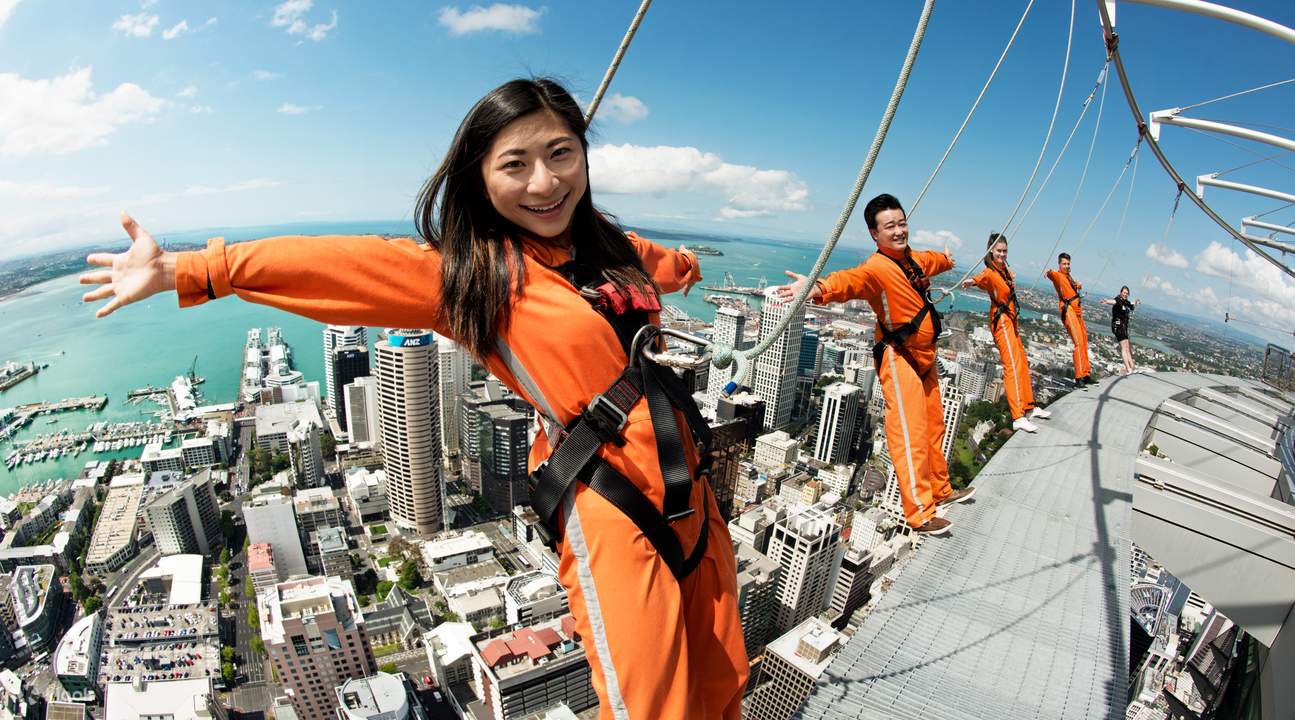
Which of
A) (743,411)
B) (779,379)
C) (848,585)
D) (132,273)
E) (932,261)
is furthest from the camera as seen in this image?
(779,379)

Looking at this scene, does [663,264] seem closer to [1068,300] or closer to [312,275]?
[312,275]

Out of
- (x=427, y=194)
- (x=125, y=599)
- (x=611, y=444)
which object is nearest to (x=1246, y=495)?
(x=611, y=444)

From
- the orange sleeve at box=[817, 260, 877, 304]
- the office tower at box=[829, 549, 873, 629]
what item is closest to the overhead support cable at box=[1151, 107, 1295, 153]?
the orange sleeve at box=[817, 260, 877, 304]

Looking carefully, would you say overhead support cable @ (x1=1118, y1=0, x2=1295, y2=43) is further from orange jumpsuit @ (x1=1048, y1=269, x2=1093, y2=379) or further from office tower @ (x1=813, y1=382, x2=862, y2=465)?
office tower @ (x1=813, y1=382, x2=862, y2=465)

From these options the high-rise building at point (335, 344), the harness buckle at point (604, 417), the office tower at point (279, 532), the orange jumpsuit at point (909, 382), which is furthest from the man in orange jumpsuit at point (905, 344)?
the high-rise building at point (335, 344)

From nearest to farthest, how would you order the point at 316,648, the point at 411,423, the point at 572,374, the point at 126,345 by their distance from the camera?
the point at 572,374
the point at 316,648
the point at 411,423
the point at 126,345

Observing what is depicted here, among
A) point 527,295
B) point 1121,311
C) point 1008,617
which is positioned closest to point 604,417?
point 527,295
